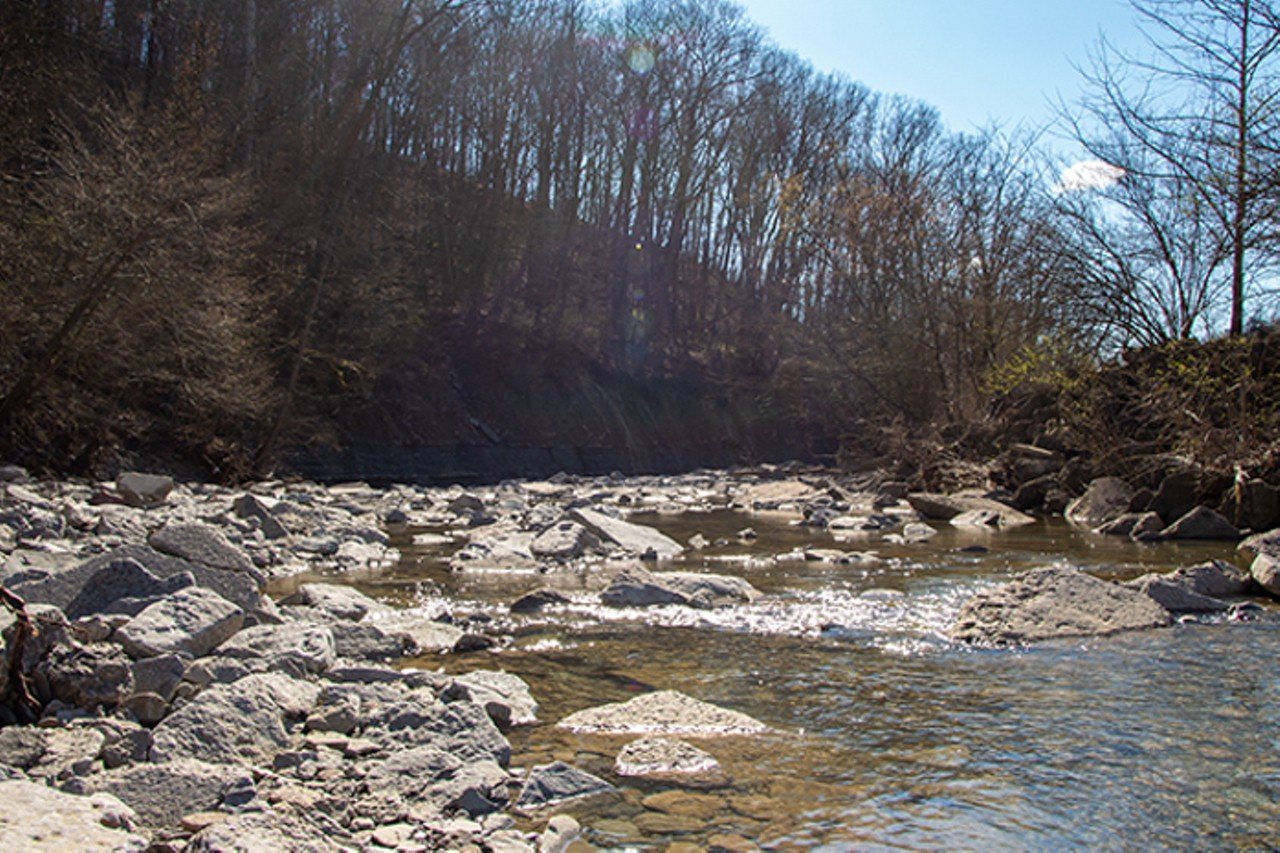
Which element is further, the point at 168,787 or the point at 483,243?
the point at 483,243

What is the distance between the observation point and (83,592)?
14.8 ft

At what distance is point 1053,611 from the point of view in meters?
5.80

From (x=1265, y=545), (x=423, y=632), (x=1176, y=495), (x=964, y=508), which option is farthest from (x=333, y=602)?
(x=964, y=508)

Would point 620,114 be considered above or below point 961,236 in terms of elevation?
above

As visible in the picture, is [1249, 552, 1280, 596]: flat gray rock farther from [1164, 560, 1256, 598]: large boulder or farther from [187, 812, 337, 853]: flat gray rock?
→ [187, 812, 337, 853]: flat gray rock

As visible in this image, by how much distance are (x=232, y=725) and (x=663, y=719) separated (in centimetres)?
169

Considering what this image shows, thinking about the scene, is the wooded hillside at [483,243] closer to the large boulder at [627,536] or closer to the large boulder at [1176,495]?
the large boulder at [1176,495]

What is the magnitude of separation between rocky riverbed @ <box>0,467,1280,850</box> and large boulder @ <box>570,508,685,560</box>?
122 cm

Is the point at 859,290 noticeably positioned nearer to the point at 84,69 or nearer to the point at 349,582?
the point at 84,69

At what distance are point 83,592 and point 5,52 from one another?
10982mm

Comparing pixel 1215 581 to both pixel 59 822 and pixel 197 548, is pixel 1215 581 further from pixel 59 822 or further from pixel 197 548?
pixel 59 822

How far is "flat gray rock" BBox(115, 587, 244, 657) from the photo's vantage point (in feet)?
12.8

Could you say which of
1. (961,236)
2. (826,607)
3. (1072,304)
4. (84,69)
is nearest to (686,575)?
(826,607)

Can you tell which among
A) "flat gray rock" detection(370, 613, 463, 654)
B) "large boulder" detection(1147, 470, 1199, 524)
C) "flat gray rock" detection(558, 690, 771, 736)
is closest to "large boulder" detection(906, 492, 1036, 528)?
"large boulder" detection(1147, 470, 1199, 524)
